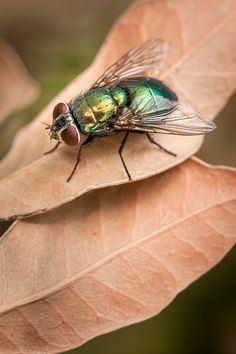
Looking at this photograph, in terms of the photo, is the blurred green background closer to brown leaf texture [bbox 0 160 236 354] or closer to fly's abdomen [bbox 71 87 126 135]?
fly's abdomen [bbox 71 87 126 135]

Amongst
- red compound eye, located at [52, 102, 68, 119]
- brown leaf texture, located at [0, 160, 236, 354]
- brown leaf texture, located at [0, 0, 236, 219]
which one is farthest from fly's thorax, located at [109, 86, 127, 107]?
brown leaf texture, located at [0, 160, 236, 354]

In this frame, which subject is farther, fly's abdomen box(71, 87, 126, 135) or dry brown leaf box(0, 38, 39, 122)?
Result: dry brown leaf box(0, 38, 39, 122)

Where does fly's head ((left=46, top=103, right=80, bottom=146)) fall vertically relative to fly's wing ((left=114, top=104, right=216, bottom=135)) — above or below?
above

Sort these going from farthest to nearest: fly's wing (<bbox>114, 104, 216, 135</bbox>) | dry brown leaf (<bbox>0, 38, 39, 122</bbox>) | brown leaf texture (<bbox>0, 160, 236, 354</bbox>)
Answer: dry brown leaf (<bbox>0, 38, 39, 122</bbox>), fly's wing (<bbox>114, 104, 216, 135</bbox>), brown leaf texture (<bbox>0, 160, 236, 354</bbox>)

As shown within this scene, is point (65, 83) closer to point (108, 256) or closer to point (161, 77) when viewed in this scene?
point (161, 77)

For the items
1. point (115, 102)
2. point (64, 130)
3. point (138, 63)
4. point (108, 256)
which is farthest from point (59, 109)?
point (108, 256)

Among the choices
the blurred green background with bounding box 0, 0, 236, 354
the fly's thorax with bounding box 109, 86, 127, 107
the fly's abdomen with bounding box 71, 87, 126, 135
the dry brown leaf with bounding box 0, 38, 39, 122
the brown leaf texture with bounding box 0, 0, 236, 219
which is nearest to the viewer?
the brown leaf texture with bounding box 0, 0, 236, 219
